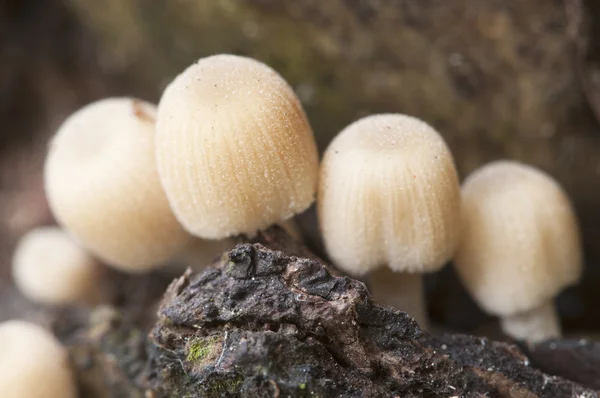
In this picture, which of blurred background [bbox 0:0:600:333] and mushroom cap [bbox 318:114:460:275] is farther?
blurred background [bbox 0:0:600:333]

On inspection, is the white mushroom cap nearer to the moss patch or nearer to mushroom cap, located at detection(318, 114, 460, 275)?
mushroom cap, located at detection(318, 114, 460, 275)

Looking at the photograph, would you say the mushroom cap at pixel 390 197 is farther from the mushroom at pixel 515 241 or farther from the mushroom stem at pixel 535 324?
the mushroom stem at pixel 535 324

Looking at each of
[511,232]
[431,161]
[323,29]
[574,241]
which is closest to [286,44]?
[323,29]

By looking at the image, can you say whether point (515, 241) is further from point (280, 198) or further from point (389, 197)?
point (280, 198)

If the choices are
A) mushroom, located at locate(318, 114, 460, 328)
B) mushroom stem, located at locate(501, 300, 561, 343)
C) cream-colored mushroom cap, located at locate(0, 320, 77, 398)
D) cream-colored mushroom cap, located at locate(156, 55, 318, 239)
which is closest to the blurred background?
mushroom stem, located at locate(501, 300, 561, 343)

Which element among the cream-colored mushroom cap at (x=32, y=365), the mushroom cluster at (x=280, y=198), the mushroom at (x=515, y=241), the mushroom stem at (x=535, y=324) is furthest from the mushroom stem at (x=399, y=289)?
the cream-colored mushroom cap at (x=32, y=365)

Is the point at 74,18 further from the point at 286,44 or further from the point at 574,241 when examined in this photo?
the point at 574,241

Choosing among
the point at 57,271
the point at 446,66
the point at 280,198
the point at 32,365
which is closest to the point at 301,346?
the point at 280,198
